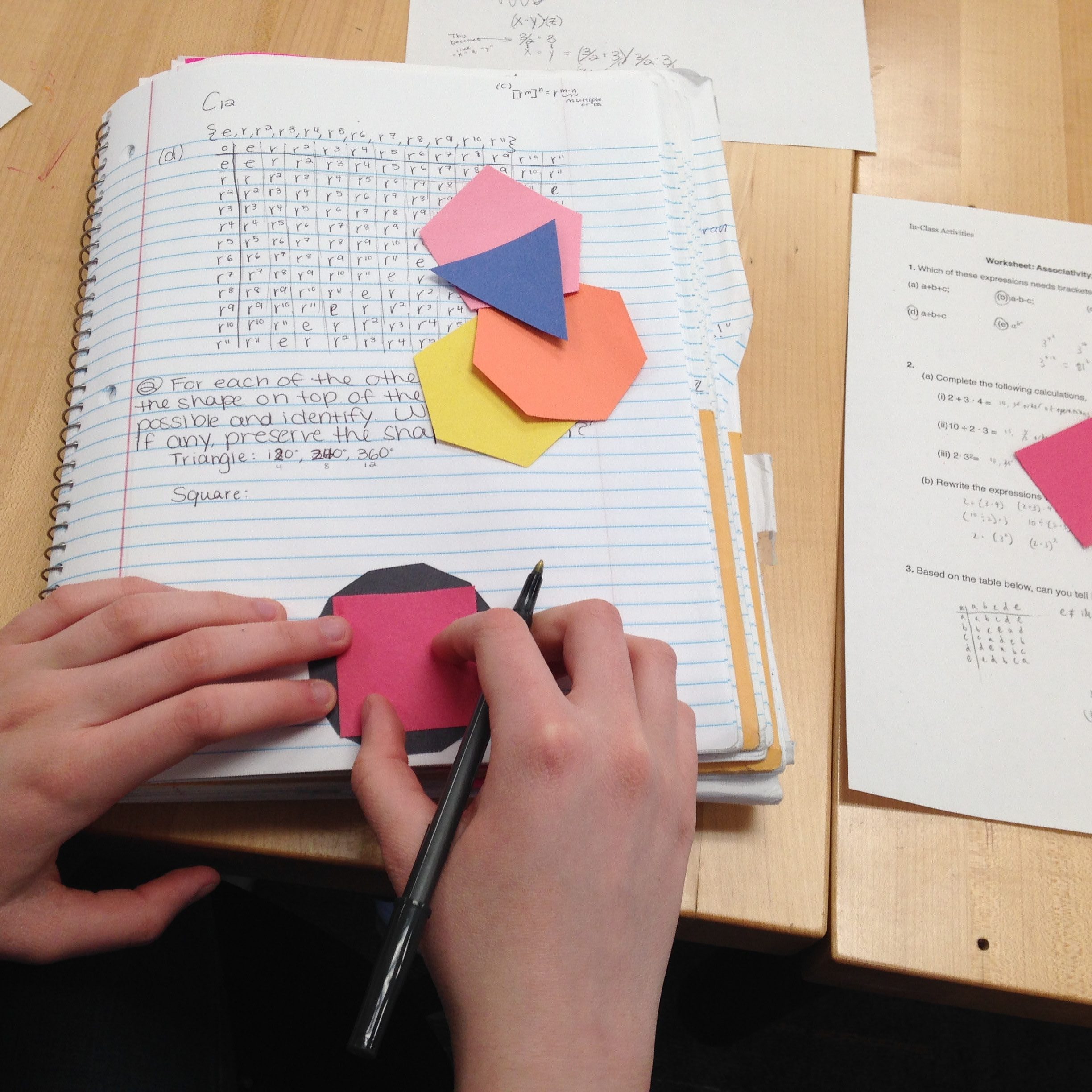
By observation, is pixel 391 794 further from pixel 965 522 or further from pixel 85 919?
pixel 965 522

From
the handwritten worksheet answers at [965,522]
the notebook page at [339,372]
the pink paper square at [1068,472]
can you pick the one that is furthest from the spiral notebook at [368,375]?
the pink paper square at [1068,472]

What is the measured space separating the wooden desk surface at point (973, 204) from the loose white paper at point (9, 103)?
2.30 feet

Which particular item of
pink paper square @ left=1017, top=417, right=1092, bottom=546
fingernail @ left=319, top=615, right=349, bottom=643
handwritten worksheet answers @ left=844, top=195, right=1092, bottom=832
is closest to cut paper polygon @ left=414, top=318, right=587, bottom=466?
fingernail @ left=319, top=615, right=349, bottom=643

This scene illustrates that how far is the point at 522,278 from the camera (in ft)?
1.67

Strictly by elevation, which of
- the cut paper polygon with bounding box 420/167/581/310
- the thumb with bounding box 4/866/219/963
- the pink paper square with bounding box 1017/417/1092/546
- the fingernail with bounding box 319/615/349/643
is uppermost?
the cut paper polygon with bounding box 420/167/581/310

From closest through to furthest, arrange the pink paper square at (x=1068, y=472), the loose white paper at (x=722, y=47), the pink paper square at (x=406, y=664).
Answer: the pink paper square at (x=406, y=664), the pink paper square at (x=1068, y=472), the loose white paper at (x=722, y=47)

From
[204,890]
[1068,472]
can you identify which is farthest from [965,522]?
[204,890]

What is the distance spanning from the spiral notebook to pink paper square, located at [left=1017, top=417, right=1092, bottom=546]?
0.23 m

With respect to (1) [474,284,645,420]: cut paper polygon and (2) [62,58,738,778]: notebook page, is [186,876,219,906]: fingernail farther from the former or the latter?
(1) [474,284,645,420]: cut paper polygon

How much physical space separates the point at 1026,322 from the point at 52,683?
0.71m

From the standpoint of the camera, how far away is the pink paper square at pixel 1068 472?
0.54 meters

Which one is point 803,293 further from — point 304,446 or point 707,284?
point 304,446

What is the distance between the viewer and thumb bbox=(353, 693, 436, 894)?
0.35m

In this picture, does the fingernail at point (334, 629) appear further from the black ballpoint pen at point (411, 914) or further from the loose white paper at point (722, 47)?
the loose white paper at point (722, 47)
